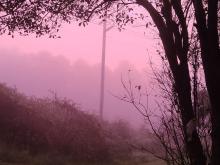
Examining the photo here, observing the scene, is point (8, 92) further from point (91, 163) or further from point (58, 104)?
point (91, 163)

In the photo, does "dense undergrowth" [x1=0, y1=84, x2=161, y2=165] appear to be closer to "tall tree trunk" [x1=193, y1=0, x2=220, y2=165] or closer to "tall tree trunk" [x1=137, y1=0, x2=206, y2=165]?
"tall tree trunk" [x1=137, y1=0, x2=206, y2=165]

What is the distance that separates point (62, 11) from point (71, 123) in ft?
72.7

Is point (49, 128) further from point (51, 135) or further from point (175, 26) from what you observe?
point (175, 26)

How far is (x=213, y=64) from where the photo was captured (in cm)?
848

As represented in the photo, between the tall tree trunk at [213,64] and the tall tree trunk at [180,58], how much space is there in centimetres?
109

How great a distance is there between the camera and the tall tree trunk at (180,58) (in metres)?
9.77

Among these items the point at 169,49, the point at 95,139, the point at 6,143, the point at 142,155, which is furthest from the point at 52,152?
the point at 169,49

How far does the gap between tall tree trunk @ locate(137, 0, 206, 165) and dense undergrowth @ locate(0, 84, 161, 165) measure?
15.8m

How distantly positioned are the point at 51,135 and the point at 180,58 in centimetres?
2099

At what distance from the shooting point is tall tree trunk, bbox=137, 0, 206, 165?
9.77 meters

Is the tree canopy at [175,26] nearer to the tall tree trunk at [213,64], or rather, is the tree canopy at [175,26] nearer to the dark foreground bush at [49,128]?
the tall tree trunk at [213,64]

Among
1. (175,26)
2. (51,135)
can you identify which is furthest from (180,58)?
(51,135)

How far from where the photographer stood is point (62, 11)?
10930mm

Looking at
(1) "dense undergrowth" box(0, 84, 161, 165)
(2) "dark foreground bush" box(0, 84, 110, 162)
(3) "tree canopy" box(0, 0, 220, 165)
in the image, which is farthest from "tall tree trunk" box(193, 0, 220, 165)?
(2) "dark foreground bush" box(0, 84, 110, 162)
